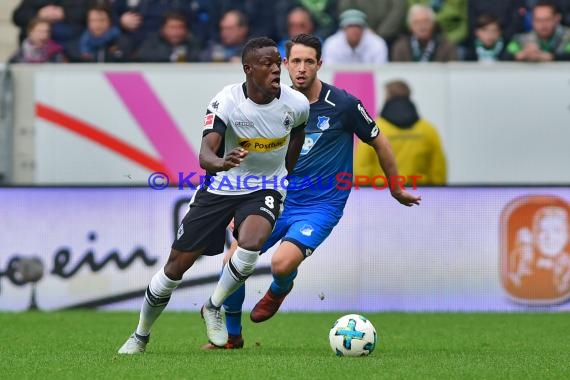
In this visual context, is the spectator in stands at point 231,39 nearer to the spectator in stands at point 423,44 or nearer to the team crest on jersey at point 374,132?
the spectator in stands at point 423,44

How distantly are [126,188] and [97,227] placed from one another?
574 millimetres

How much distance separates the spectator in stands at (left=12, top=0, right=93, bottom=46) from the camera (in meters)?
17.5

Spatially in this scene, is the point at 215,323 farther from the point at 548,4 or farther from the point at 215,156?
the point at 548,4

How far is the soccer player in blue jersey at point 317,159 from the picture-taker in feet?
33.2

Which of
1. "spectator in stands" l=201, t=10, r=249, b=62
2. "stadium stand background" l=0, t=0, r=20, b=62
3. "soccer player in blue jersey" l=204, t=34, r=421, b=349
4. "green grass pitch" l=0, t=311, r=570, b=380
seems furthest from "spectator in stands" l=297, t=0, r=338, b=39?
"soccer player in blue jersey" l=204, t=34, r=421, b=349

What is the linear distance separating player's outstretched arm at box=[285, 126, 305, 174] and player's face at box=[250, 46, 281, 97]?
23.4 inches

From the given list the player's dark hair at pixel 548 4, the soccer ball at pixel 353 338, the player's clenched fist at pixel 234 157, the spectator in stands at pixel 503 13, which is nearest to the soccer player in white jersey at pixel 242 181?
the player's clenched fist at pixel 234 157

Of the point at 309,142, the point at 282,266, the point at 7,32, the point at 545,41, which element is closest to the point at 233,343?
the point at 282,266

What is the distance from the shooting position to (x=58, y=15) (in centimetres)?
1767

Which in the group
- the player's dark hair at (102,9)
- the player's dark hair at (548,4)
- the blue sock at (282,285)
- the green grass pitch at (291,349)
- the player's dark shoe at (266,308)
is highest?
the player's dark hair at (548,4)

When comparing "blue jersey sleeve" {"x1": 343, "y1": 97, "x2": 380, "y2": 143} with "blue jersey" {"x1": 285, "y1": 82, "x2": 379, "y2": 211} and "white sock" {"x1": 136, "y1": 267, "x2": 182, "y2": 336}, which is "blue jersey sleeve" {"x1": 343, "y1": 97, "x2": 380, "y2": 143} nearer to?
"blue jersey" {"x1": 285, "y1": 82, "x2": 379, "y2": 211}

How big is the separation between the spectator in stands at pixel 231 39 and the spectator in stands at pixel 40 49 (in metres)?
2.05

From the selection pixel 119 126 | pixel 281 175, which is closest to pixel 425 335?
pixel 281 175

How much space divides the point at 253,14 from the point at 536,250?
5.56 meters
